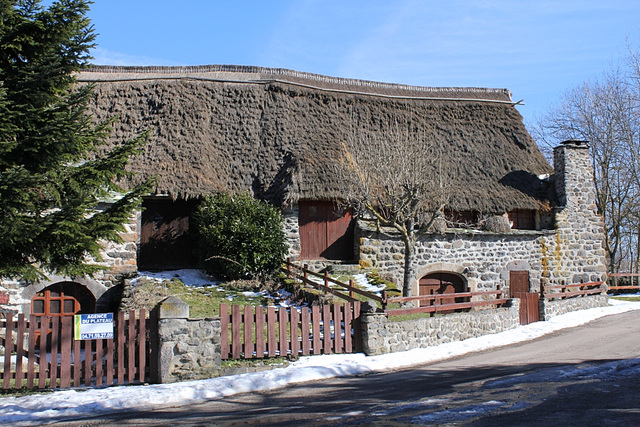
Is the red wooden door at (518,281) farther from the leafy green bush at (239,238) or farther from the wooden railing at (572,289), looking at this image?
the leafy green bush at (239,238)

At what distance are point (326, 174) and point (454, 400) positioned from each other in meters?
11.5

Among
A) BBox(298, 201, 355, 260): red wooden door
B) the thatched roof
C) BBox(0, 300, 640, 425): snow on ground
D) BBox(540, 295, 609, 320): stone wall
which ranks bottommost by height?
BBox(0, 300, 640, 425): snow on ground

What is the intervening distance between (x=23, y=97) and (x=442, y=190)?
1031 cm

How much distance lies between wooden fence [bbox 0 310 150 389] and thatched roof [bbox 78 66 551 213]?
26.7 ft

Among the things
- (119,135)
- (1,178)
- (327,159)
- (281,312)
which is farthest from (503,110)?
(1,178)

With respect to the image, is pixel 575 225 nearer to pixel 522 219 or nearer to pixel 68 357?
pixel 522 219

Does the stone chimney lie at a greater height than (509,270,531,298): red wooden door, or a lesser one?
greater

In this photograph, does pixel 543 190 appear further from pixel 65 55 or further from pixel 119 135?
pixel 65 55

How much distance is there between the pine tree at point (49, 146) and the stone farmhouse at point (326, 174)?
6.91 metres

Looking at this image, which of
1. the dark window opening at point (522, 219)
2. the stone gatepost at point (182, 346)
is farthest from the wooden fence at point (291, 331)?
the dark window opening at point (522, 219)

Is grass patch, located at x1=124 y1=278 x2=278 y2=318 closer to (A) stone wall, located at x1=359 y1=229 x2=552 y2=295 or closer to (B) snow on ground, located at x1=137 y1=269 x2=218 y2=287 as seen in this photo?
(B) snow on ground, located at x1=137 y1=269 x2=218 y2=287

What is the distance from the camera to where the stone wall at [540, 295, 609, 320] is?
16.0 meters

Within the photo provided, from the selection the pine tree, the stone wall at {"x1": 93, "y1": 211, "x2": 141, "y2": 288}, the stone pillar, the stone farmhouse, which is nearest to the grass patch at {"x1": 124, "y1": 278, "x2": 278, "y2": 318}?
the stone wall at {"x1": 93, "y1": 211, "x2": 141, "y2": 288}

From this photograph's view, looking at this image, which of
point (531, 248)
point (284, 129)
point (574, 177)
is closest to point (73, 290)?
point (284, 129)
